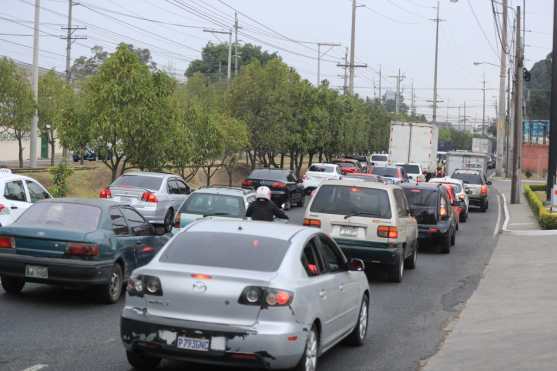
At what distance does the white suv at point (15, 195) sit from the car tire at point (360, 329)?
9.62 m

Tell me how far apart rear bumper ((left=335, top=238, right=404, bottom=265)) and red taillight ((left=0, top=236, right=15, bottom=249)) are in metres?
6.31

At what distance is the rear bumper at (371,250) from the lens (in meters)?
16.8

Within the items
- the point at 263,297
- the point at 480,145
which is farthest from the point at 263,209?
the point at 480,145

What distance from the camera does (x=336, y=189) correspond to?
56.4 feet

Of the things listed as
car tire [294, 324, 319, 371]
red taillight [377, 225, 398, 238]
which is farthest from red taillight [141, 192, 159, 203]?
car tire [294, 324, 319, 371]

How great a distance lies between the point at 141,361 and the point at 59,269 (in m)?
3.86

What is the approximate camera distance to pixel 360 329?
35.6ft

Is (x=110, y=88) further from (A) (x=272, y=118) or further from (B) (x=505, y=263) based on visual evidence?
(A) (x=272, y=118)

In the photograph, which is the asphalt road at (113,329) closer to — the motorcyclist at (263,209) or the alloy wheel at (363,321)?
the alloy wheel at (363,321)

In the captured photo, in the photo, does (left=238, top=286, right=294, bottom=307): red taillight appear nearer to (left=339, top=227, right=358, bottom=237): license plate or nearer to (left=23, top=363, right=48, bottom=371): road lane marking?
(left=23, top=363, right=48, bottom=371): road lane marking

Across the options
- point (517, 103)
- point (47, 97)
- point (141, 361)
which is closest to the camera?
point (141, 361)

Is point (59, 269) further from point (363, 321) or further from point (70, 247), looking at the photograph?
point (363, 321)

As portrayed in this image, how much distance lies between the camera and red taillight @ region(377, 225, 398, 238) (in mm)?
16698

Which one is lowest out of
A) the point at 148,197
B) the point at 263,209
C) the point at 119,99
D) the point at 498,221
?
the point at 498,221
